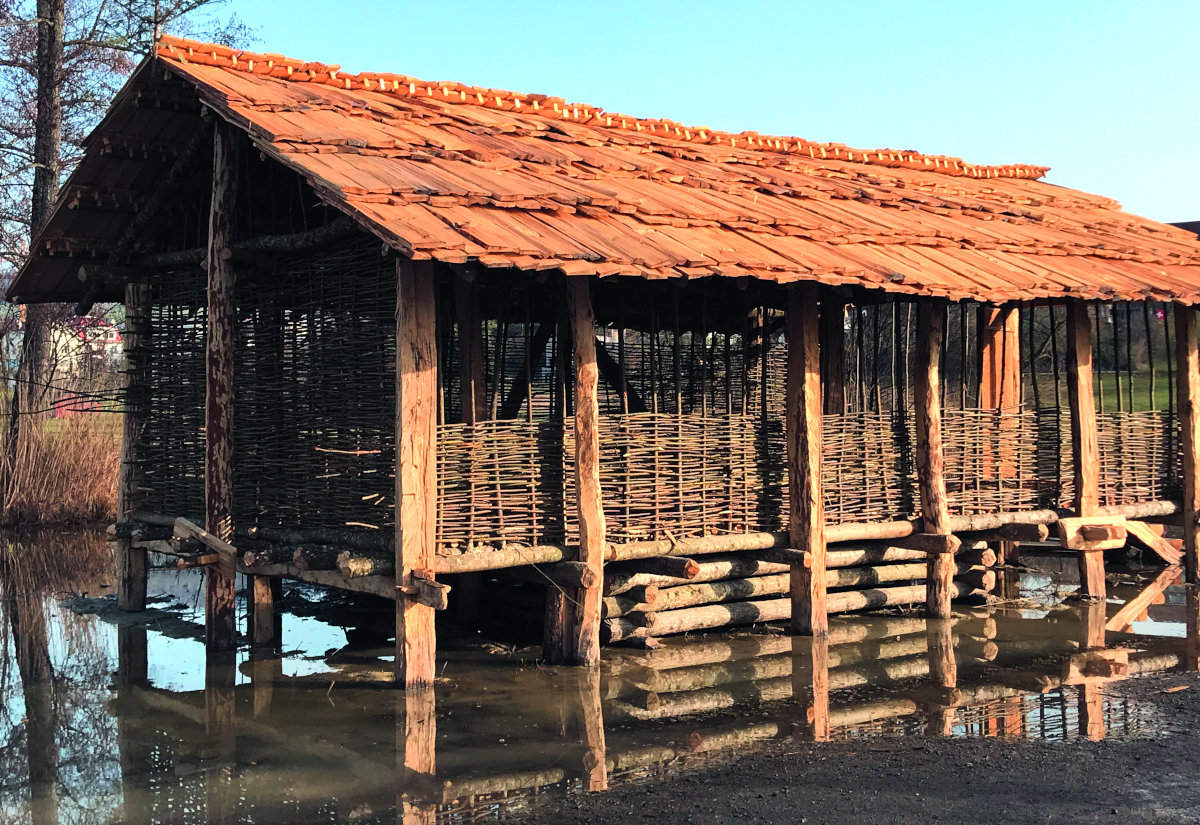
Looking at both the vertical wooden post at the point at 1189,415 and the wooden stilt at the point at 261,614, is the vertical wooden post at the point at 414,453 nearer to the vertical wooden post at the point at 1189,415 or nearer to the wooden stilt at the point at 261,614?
the wooden stilt at the point at 261,614

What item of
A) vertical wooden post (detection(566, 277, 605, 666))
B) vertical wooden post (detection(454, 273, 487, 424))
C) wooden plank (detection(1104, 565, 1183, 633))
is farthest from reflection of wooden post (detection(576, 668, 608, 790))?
wooden plank (detection(1104, 565, 1183, 633))

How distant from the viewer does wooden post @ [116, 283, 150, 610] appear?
11672 mm

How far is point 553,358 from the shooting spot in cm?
987

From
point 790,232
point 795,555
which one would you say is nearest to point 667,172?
point 790,232

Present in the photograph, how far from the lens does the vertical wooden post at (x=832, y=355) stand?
37.9 ft

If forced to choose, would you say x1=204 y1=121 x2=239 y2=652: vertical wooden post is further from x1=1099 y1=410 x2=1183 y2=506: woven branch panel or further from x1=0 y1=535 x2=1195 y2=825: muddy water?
x1=1099 y1=410 x2=1183 y2=506: woven branch panel

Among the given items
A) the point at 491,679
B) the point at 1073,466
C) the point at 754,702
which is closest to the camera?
the point at 754,702

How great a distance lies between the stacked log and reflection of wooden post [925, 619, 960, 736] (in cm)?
71

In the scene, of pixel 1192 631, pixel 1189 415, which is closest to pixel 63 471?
pixel 1192 631

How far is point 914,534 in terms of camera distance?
1115 centimetres

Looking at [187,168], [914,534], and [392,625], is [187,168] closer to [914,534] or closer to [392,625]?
[392,625]

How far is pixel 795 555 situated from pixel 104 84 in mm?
15454

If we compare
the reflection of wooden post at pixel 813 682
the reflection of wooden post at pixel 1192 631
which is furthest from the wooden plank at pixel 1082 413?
the reflection of wooden post at pixel 813 682

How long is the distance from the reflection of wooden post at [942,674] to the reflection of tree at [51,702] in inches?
183
